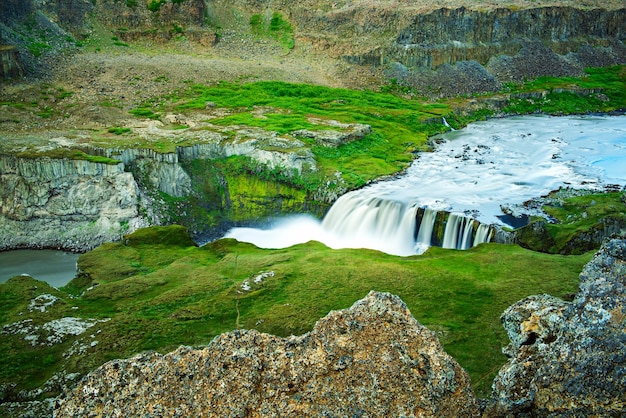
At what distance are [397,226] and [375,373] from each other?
32.2 metres

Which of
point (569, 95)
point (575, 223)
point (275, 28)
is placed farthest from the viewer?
point (275, 28)

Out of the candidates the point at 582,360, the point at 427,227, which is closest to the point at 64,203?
the point at 427,227

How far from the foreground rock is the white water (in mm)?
28613

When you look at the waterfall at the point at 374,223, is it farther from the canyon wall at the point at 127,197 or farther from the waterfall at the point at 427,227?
the canyon wall at the point at 127,197

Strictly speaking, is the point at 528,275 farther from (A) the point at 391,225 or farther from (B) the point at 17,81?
(B) the point at 17,81

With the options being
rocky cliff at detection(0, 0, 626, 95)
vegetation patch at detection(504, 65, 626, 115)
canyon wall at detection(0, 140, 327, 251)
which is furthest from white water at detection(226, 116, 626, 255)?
rocky cliff at detection(0, 0, 626, 95)

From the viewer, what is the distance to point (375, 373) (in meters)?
8.46

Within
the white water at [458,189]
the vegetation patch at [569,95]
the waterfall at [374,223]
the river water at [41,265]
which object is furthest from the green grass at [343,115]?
the river water at [41,265]

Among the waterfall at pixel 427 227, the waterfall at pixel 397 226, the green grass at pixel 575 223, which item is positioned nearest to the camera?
the green grass at pixel 575 223

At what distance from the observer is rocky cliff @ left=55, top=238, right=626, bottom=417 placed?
7551mm

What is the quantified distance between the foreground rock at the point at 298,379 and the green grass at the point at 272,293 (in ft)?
25.1

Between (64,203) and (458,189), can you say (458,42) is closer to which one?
(458,189)

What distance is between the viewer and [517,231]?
3322 cm

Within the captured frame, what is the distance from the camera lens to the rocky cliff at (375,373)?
7551mm
